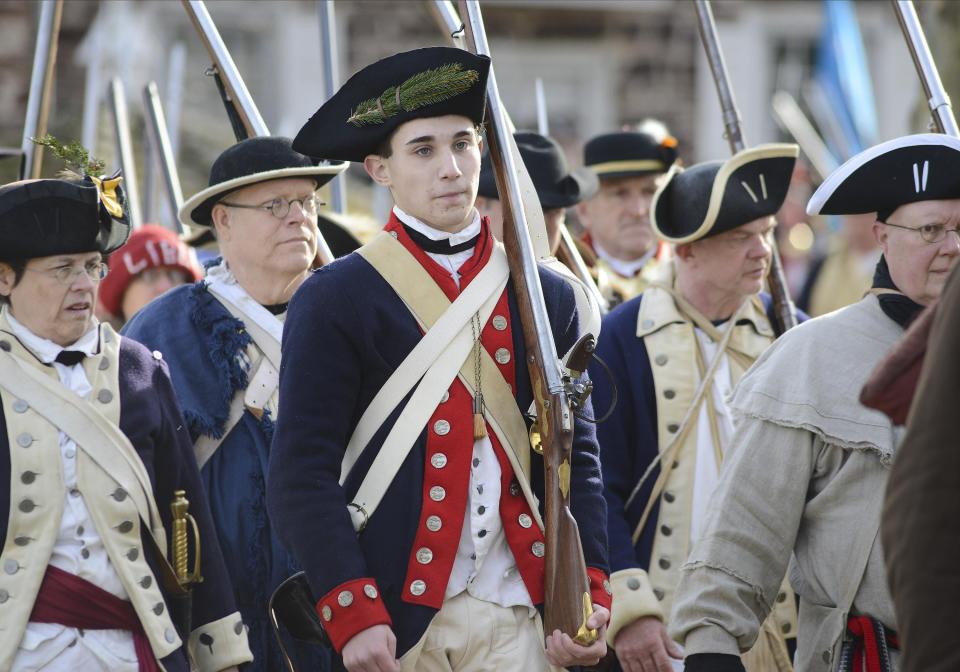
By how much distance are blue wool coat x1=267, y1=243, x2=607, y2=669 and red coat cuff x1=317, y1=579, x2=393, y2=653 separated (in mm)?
15

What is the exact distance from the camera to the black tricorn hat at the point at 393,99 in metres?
3.59

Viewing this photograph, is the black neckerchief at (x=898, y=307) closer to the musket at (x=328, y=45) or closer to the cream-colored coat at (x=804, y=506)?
the cream-colored coat at (x=804, y=506)

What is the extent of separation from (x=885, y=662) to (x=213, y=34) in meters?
2.99

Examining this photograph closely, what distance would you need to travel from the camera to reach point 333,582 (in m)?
3.38

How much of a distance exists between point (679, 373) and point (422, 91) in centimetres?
177

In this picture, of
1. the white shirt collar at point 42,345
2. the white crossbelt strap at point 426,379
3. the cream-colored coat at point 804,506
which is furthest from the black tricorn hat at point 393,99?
the cream-colored coat at point 804,506

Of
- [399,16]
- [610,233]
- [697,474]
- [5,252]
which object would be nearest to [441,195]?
[5,252]

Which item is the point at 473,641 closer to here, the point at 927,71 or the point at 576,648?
the point at 576,648

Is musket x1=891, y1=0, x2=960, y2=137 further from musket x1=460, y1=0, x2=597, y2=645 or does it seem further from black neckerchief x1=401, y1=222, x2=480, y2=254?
black neckerchief x1=401, y1=222, x2=480, y2=254

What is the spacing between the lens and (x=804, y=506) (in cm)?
371

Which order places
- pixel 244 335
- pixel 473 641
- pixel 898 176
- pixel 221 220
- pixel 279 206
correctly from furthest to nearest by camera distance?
pixel 221 220 < pixel 279 206 < pixel 244 335 < pixel 898 176 < pixel 473 641

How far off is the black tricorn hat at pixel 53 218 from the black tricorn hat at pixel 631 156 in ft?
10.9

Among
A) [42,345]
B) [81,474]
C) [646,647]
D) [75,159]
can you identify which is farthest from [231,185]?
[646,647]

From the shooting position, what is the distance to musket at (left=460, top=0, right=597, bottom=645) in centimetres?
342
